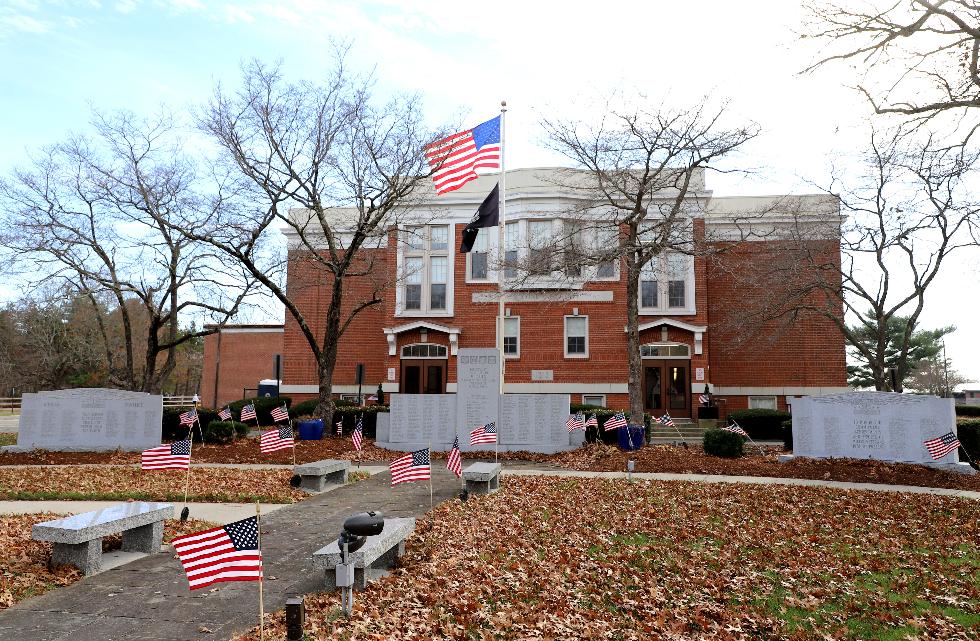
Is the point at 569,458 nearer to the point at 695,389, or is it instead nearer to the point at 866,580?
the point at 866,580

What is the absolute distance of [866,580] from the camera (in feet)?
24.8

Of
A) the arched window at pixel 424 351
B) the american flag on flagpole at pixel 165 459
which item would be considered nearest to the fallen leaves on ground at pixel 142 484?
the american flag on flagpole at pixel 165 459

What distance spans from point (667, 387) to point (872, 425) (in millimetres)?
15336

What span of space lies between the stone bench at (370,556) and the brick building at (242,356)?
40.5 metres

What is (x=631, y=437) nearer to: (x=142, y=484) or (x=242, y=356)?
(x=142, y=484)

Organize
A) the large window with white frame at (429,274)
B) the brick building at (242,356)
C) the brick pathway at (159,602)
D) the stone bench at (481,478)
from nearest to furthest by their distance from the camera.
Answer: the brick pathway at (159,602), the stone bench at (481,478), the large window with white frame at (429,274), the brick building at (242,356)

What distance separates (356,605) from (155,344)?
2296cm

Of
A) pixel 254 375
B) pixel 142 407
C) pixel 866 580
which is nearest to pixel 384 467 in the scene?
pixel 142 407

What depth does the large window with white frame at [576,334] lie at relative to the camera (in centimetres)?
3278

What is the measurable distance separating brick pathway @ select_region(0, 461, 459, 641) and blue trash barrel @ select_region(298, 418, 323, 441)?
45.0ft

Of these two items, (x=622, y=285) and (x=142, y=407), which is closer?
(x=142, y=407)

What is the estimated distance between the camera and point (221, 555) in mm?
5488

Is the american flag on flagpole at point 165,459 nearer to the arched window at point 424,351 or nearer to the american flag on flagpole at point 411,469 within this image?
the american flag on flagpole at point 411,469

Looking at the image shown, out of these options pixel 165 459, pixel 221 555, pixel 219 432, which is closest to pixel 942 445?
pixel 221 555
